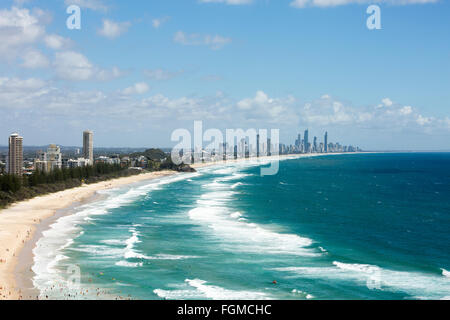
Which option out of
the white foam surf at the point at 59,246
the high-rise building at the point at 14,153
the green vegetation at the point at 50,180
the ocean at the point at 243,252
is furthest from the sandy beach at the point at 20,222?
the high-rise building at the point at 14,153

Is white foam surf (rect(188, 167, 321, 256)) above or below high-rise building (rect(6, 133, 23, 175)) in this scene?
below

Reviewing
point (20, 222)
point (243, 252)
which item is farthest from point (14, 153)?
point (243, 252)

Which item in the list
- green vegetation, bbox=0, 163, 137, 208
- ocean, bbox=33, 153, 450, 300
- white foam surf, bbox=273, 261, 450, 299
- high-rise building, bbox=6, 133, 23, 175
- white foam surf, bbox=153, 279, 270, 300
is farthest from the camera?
high-rise building, bbox=6, 133, 23, 175

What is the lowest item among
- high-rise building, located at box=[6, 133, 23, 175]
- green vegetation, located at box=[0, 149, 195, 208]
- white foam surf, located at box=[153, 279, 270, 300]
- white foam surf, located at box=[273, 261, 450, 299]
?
white foam surf, located at box=[273, 261, 450, 299]

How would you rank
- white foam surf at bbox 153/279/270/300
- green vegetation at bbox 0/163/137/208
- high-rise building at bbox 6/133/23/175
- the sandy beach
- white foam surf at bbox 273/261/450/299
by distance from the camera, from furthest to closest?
1. high-rise building at bbox 6/133/23/175
2. green vegetation at bbox 0/163/137/208
3. the sandy beach
4. white foam surf at bbox 273/261/450/299
5. white foam surf at bbox 153/279/270/300

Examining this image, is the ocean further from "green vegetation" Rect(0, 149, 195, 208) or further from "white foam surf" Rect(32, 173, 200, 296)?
"green vegetation" Rect(0, 149, 195, 208)

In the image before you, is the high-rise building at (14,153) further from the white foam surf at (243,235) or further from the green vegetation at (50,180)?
the white foam surf at (243,235)

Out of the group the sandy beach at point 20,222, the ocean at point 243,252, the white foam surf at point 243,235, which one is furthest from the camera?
the white foam surf at point 243,235

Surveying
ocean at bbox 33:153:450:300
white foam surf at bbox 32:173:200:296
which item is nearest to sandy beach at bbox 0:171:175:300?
white foam surf at bbox 32:173:200:296
